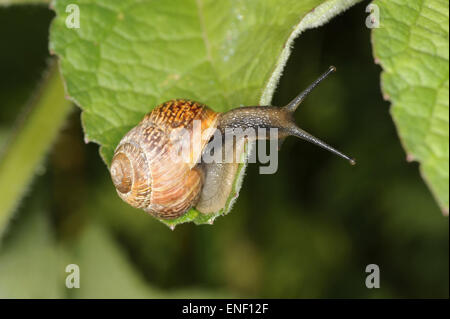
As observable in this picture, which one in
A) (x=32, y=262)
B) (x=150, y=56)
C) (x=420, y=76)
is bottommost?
(x=32, y=262)

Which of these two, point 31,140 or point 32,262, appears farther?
point 32,262

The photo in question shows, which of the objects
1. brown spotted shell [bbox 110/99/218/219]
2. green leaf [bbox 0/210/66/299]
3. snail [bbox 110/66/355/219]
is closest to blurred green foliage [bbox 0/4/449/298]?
green leaf [bbox 0/210/66/299]

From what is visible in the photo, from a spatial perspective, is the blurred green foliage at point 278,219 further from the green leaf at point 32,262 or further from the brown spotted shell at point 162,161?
the brown spotted shell at point 162,161

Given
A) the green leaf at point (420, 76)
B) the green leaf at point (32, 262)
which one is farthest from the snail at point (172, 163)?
the green leaf at point (32, 262)

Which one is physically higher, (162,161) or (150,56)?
(150,56)

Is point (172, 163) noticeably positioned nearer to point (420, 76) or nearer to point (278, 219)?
point (278, 219)

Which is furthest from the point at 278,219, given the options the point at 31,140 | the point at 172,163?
the point at 31,140
